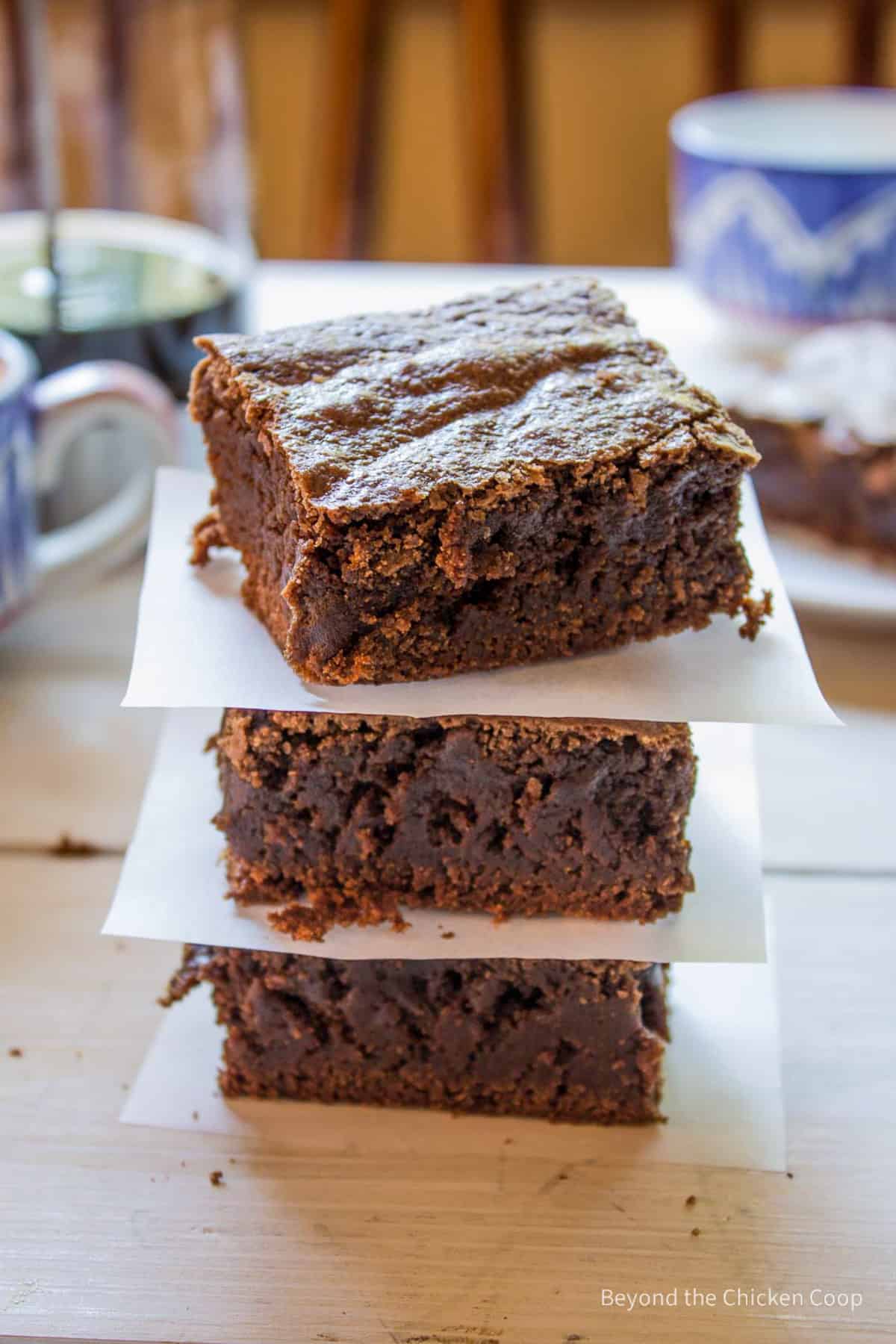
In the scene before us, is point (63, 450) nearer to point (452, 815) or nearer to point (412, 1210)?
point (452, 815)

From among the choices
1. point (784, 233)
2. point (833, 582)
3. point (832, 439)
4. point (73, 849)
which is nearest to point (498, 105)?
point (784, 233)

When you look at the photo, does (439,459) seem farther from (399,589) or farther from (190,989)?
(190,989)

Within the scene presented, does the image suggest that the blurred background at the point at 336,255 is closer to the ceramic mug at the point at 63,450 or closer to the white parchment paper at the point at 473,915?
the ceramic mug at the point at 63,450

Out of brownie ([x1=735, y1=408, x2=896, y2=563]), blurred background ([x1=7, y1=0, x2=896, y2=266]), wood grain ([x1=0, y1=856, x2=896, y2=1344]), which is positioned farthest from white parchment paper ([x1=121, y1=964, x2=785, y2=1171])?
blurred background ([x1=7, y1=0, x2=896, y2=266])

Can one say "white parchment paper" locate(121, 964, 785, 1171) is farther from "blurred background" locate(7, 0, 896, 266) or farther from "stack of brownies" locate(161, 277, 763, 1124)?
"blurred background" locate(7, 0, 896, 266)

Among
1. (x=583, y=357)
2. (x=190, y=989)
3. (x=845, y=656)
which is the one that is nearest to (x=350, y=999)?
(x=190, y=989)

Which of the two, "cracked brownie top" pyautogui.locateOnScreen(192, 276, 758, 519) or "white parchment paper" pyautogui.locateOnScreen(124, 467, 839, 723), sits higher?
"cracked brownie top" pyautogui.locateOnScreen(192, 276, 758, 519)
